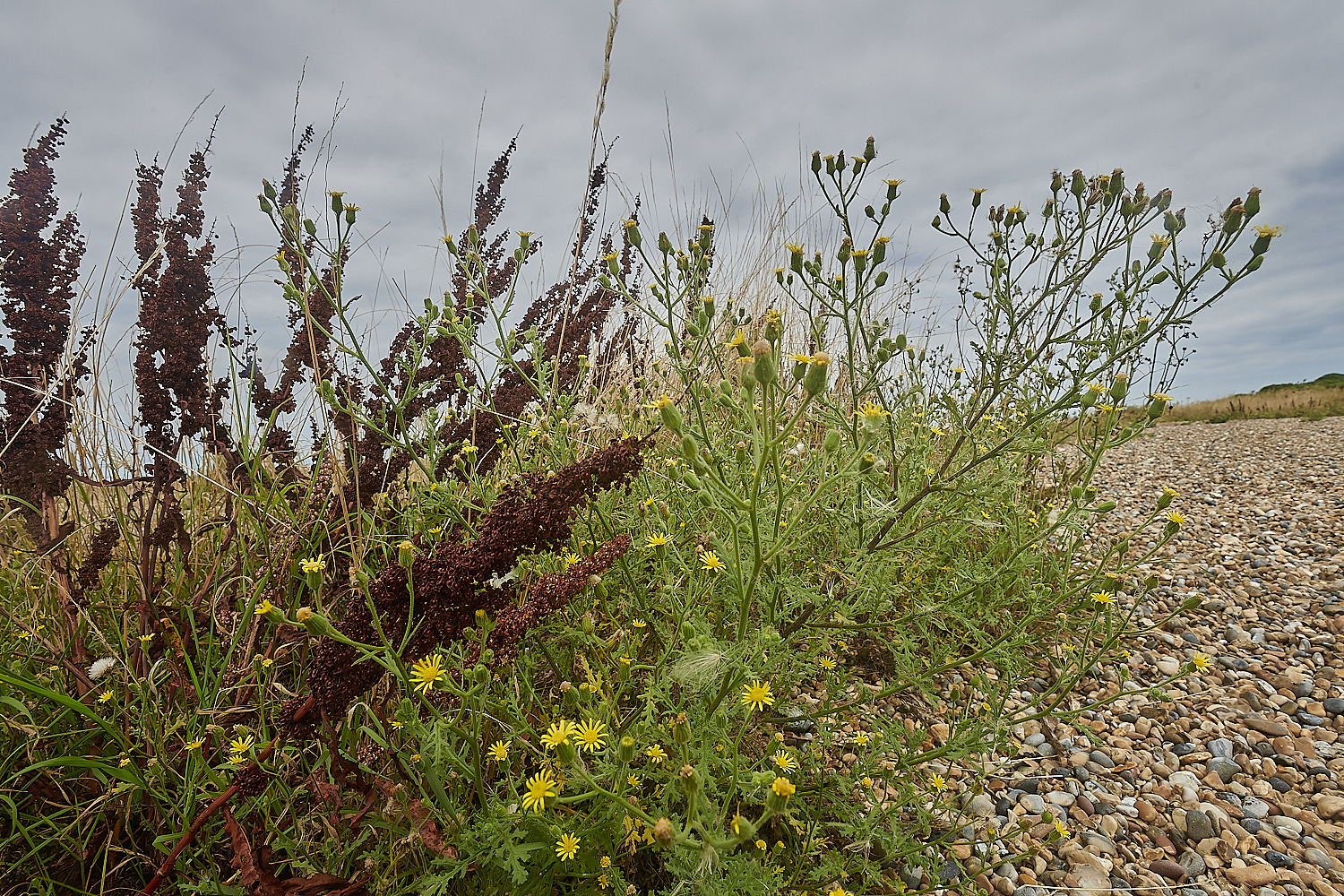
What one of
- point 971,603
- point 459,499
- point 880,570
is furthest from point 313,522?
point 971,603

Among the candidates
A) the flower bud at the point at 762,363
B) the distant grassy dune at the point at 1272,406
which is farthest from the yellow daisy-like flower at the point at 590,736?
the distant grassy dune at the point at 1272,406

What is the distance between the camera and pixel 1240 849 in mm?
2230

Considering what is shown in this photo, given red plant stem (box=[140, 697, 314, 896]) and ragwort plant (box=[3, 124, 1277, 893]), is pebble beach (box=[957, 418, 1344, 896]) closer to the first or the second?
ragwort plant (box=[3, 124, 1277, 893])

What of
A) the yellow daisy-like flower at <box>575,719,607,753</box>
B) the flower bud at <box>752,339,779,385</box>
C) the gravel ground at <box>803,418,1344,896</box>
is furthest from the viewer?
the gravel ground at <box>803,418,1344,896</box>

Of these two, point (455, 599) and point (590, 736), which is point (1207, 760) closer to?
point (590, 736)

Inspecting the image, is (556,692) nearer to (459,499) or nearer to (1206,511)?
(459,499)

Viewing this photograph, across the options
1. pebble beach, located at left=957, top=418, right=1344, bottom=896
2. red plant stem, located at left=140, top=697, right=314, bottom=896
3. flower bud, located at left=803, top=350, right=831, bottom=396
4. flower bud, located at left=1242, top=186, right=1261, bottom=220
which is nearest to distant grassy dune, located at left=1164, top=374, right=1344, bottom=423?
pebble beach, located at left=957, top=418, right=1344, bottom=896

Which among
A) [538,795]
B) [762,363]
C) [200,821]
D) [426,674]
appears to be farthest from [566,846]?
[762,363]

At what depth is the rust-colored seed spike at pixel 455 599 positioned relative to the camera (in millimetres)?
1508

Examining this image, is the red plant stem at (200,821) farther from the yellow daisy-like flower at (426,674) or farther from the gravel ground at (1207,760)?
the gravel ground at (1207,760)

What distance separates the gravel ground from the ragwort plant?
18 centimetres

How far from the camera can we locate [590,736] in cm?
150

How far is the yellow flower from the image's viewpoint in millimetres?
1408

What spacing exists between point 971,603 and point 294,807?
2.26 metres
